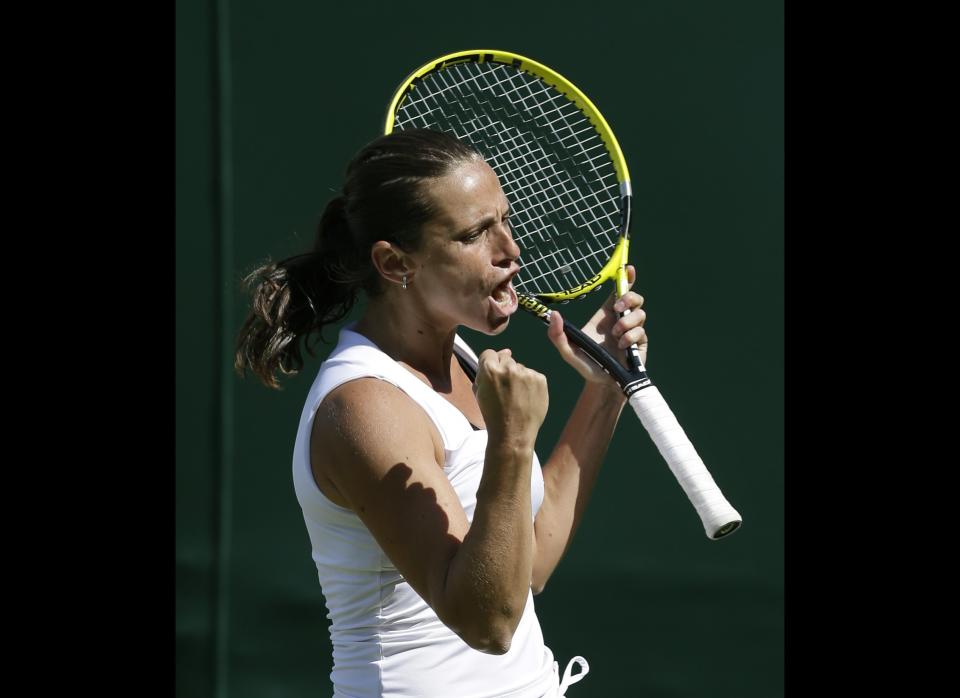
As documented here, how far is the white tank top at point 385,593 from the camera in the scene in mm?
1363

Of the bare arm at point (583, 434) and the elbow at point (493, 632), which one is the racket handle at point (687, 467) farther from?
the elbow at point (493, 632)

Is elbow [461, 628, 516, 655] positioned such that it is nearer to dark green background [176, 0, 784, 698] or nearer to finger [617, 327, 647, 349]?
finger [617, 327, 647, 349]

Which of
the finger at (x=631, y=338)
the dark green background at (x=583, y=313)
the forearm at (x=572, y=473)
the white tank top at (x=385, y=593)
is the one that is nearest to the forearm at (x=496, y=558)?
the white tank top at (x=385, y=593)

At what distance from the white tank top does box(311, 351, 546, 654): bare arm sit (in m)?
0.05

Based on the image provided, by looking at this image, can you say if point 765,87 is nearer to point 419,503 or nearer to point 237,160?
point 237,160

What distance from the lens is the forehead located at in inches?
57.2

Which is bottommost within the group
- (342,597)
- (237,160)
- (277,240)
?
(342,597)

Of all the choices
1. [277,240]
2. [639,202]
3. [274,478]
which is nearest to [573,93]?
[639,202]

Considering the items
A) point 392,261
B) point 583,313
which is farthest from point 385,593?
point 583,313

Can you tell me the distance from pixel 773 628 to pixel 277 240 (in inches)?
50.9

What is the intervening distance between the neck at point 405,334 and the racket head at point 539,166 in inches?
10.9

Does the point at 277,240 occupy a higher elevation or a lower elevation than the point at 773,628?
higher

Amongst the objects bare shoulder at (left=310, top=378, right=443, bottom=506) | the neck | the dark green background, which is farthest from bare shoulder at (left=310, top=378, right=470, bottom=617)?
the dark green background

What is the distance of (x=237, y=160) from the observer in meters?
2.49
